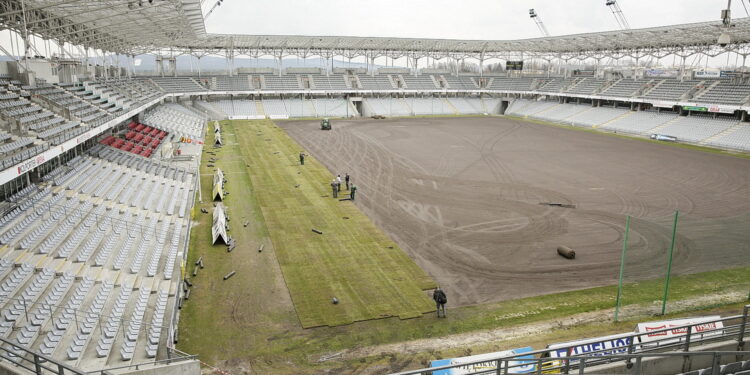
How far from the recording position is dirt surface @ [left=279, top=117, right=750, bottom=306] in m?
17.5

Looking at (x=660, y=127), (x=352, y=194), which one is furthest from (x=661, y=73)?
(x=352, y=194)

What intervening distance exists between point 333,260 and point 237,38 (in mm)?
53175

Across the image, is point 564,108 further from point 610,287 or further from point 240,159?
point 610,287

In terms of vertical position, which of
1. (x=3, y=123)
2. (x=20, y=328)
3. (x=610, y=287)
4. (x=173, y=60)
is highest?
(x=173, y=60)

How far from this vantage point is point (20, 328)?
10820 mm

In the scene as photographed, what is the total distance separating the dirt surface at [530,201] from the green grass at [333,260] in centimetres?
115

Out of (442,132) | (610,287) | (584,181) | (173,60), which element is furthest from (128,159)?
(173,60)

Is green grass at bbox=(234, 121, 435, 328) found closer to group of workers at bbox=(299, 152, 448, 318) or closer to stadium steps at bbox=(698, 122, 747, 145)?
group of workers at bbox=(299, 152, 448, 318)

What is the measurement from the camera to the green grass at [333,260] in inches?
590

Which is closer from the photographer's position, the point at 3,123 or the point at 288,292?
the point at 288,292

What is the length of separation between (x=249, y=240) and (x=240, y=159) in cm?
1893

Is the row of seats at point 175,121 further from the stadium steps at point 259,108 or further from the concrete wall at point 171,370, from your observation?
the concrete wall at point 171,370

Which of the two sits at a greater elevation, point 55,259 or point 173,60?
point 173,60

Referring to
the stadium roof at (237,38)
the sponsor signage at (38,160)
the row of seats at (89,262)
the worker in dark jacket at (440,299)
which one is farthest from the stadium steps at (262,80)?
the worker in dark jacket at (440,299)
